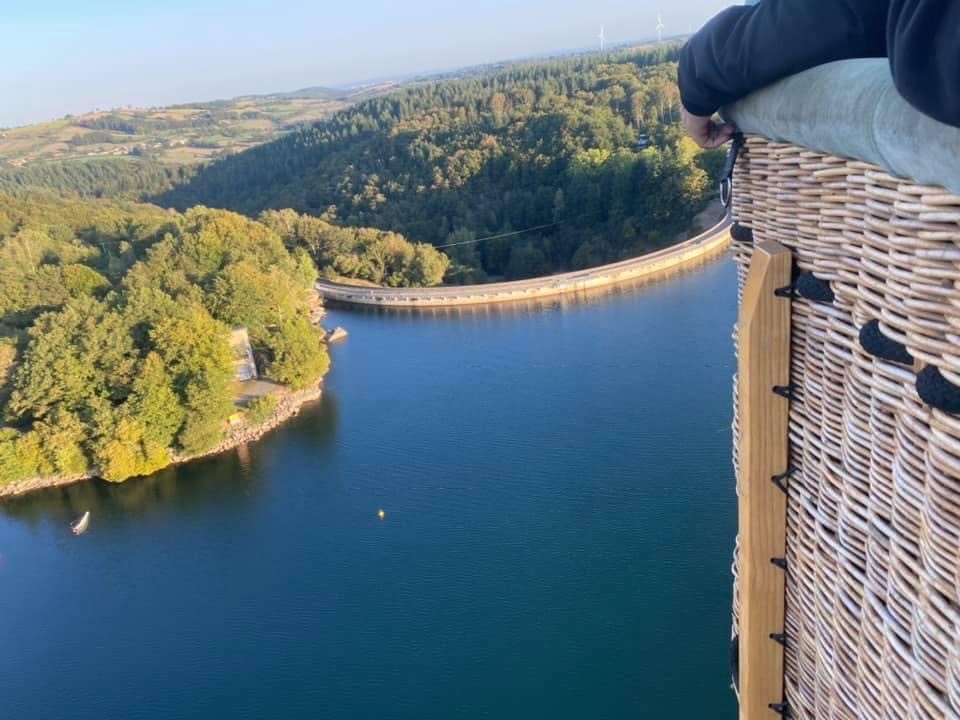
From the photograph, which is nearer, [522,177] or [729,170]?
[729,170]

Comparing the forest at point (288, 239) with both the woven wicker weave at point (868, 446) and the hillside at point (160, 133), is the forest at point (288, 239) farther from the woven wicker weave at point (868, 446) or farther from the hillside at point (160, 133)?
the hillside at point (160, 133)

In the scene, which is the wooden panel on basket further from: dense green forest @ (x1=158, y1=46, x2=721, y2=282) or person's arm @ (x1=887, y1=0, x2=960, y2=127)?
dense green forest @ (x1=158, y1=46, x2=721, y2=282)

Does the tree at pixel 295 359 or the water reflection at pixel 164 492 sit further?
the tree at pixel 295 359

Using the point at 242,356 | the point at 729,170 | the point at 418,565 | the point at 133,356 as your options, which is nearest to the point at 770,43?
the point at 729,170

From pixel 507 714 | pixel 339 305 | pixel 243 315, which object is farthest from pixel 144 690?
pixel 339 305

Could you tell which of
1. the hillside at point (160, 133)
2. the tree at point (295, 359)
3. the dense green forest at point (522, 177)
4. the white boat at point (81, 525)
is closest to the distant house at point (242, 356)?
the tree at point (295, 359)

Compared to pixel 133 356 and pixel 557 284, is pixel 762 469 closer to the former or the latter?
pixel 133 356
